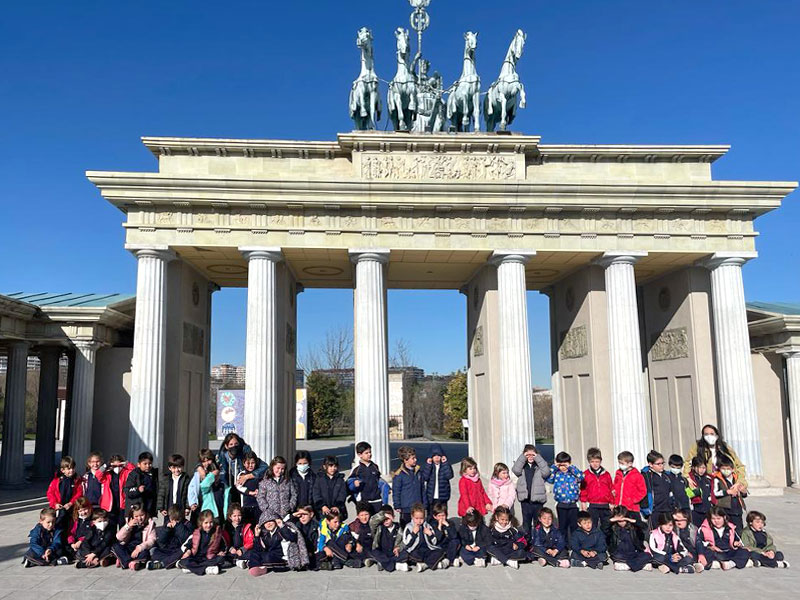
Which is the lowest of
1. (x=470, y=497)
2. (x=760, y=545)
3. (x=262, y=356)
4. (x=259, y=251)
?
(x=760, y=545)

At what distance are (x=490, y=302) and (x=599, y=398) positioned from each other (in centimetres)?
446

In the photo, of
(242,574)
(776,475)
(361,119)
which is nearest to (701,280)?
(776,475)

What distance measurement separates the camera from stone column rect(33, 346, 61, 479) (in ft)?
62.2

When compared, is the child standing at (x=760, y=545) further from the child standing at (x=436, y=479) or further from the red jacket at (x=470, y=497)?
the child standing at (x=436, y=479)

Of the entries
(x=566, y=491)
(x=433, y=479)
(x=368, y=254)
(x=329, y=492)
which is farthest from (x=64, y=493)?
(x=368, y=254)

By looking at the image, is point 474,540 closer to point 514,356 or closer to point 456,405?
point 514,356

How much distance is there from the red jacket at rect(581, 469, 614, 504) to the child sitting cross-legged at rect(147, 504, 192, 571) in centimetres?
621

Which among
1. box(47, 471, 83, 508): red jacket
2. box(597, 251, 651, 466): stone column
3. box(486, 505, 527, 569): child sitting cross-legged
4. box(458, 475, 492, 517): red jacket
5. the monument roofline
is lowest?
box(486, 505, 527, 569): child sitting cross-legged

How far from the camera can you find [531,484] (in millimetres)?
9492

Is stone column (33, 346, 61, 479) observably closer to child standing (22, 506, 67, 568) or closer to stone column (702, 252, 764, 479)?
child standing (22, 506, 67, 568)

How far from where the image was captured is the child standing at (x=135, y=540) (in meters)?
8.47

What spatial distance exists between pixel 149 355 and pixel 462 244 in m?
9.27

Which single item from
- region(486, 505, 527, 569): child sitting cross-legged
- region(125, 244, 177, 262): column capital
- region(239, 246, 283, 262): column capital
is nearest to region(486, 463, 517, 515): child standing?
region(486, 505, 527, 569): child sitting cross-legged

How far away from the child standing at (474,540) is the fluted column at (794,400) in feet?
43.8
